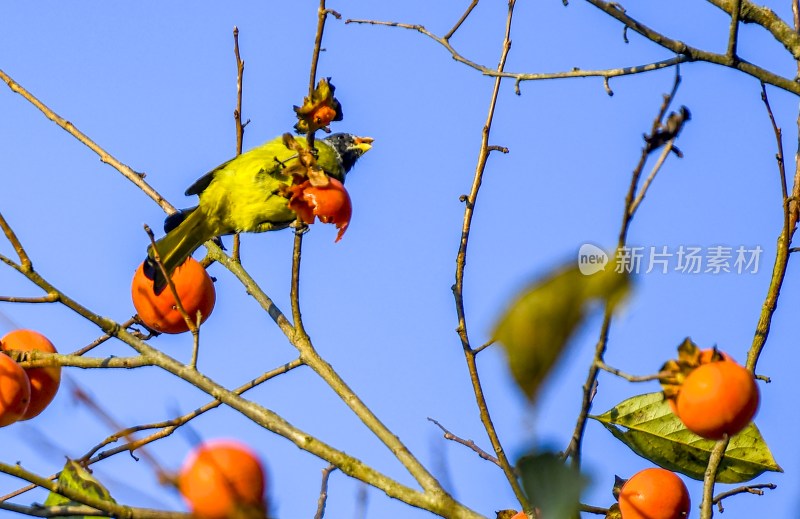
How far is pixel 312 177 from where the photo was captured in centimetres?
273

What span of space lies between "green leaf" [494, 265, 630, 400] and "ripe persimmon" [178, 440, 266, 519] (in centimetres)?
38

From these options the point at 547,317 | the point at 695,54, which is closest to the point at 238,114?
the point at 695,54

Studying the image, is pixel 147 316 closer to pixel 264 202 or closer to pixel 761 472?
pixel 264 202

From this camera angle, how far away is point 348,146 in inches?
216

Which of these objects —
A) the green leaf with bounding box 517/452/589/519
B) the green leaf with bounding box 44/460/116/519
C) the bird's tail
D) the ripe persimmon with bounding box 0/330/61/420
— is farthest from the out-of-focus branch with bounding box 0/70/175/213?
the green leaf with bounding box 517/452/589/519

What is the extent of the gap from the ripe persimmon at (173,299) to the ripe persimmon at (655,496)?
5.08 feet

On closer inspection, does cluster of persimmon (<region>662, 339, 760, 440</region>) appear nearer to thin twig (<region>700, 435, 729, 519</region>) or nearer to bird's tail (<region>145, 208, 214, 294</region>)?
thin twig (<region>700, 435, 729, 519</region>)

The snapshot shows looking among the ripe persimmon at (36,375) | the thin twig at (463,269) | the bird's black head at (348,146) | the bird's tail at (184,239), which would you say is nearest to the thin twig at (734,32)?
the thin twig at (463,269)

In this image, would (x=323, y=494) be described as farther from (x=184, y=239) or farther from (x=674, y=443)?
(x=184, y=239)

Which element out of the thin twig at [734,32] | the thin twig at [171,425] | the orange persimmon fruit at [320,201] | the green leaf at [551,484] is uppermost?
the thin twig at [734,32]

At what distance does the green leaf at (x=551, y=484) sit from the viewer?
821mm

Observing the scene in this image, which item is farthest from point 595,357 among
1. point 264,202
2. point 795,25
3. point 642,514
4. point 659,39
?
point 264,202

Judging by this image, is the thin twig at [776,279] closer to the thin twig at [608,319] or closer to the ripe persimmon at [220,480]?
the thin twig at [608,319]

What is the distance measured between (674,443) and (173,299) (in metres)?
1.72
